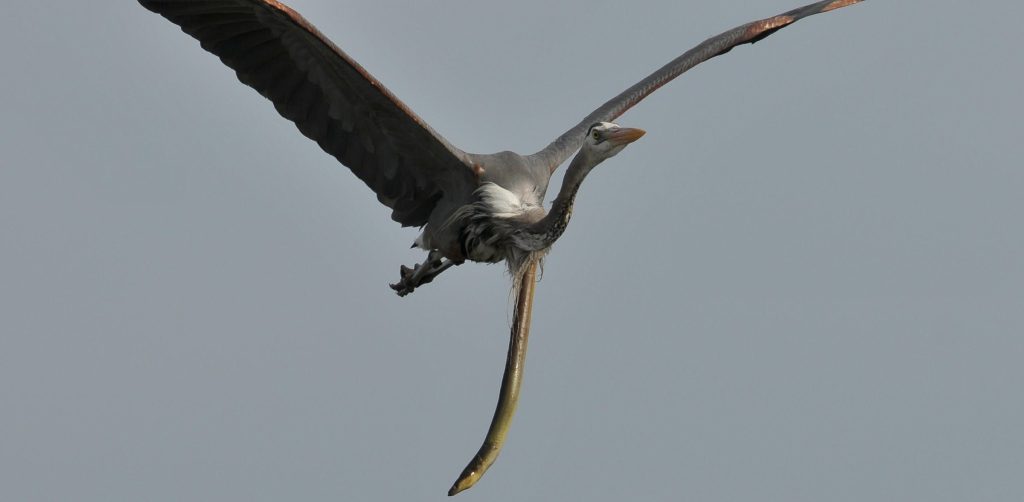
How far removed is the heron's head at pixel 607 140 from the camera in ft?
49.2

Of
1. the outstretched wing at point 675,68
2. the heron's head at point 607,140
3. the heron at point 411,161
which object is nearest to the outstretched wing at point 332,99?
the heron at point 411,161

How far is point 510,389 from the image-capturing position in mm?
16281

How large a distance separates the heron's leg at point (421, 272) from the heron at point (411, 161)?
14 mm

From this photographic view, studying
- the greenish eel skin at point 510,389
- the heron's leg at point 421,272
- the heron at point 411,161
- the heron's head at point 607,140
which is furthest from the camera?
the heron's leg at point 421,272

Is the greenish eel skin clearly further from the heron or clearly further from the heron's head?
the heron's head

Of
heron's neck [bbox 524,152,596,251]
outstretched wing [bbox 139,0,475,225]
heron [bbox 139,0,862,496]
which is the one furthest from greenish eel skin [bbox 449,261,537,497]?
outstretched wing [bbox 139,0,475,225]

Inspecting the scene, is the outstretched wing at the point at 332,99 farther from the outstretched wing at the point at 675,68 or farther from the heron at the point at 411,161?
the outstretched wing at the point at 675,68

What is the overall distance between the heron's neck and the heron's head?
11 centimetres

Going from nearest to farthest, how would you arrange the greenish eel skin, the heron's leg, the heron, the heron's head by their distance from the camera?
the heron's head, the greenish eel skin, the heron, the heron's leg

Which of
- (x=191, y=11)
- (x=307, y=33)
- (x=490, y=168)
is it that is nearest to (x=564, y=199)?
(x=490, y=168)

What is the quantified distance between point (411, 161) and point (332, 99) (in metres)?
0.99

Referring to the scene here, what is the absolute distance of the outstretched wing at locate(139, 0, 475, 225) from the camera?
1614 cm

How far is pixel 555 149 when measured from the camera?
60.5 ft

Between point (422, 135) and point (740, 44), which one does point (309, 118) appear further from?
point (740, 44)
